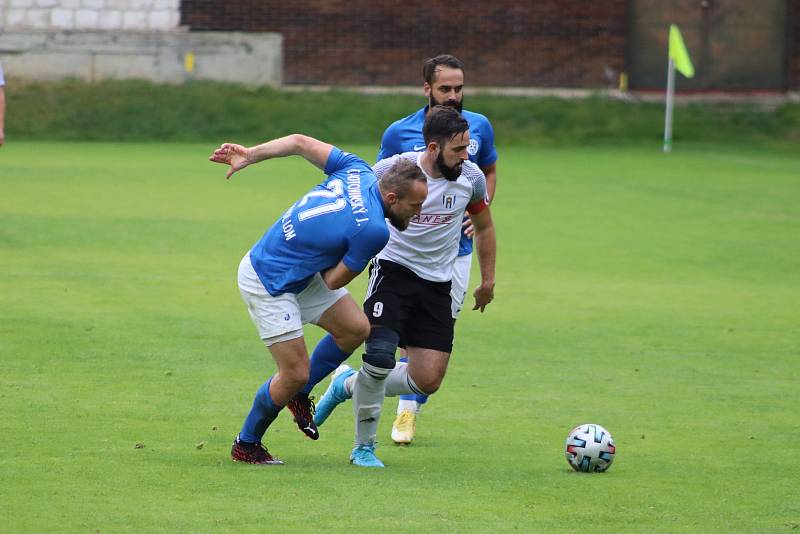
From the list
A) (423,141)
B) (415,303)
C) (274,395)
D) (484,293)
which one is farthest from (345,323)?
(423,141)

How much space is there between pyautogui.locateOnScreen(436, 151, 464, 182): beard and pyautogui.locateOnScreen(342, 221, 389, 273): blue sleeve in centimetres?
91

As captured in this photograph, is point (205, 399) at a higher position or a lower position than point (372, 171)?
lower

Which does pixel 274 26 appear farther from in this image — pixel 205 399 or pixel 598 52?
pixel 205 399

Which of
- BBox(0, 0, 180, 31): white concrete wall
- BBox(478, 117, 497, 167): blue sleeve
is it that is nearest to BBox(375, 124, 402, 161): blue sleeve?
BBox(478, 117, 497, 167): blue sleeve

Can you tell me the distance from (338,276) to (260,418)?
843mm

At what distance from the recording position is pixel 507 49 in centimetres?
3375

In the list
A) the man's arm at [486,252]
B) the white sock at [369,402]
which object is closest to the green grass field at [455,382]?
the white sock at [369,402]

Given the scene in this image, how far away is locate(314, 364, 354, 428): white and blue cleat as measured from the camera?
7.79 meters

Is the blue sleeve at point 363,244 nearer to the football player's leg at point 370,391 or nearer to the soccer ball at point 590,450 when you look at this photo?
the football player's leg at point 370,391

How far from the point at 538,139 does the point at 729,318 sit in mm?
19098

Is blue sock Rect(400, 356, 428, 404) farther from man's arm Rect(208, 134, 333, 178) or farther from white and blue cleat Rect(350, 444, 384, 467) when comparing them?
man's arm Rect(208, 134, 333, 178)

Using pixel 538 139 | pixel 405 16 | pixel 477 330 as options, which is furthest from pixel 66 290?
pixel 405 16

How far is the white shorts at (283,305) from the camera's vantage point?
699 centimetres

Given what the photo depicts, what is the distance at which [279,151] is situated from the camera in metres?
7.11
